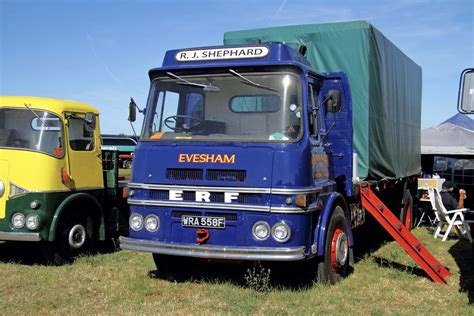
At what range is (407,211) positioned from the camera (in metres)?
11.6

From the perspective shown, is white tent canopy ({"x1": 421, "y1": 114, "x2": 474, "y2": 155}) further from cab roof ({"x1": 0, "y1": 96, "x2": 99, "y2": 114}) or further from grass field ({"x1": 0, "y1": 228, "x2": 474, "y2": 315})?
cab roof ({"x1": 0, "y1": 96, "x2": 99, "y2": 114})

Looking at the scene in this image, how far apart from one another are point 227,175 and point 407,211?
6.96 meters

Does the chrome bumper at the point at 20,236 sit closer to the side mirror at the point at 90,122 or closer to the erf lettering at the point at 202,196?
the side mirror at the point at 90,122

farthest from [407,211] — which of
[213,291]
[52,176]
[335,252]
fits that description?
[52,176]

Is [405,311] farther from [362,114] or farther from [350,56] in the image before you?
[350,56]

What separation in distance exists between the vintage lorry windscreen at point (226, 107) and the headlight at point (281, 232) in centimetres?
92

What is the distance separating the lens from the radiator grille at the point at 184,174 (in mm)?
6004

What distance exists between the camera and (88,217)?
8.38 m

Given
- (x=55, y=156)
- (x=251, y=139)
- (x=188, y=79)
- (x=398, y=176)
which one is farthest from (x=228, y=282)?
(x=398, y=176)

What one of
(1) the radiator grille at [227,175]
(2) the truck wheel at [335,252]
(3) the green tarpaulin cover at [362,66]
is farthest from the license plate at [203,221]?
(3) the green tarpaulin cover at [362,66]

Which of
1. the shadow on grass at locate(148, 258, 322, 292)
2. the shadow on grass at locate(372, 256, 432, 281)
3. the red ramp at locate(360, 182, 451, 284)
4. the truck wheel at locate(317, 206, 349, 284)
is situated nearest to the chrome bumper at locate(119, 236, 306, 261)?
the shadow on grass at locate(148, 258, 322, 292)

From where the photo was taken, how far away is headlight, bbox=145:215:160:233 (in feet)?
20.1

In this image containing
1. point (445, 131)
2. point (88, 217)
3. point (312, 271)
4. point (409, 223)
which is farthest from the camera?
point (445, 131)

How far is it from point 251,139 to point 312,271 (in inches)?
72.9
